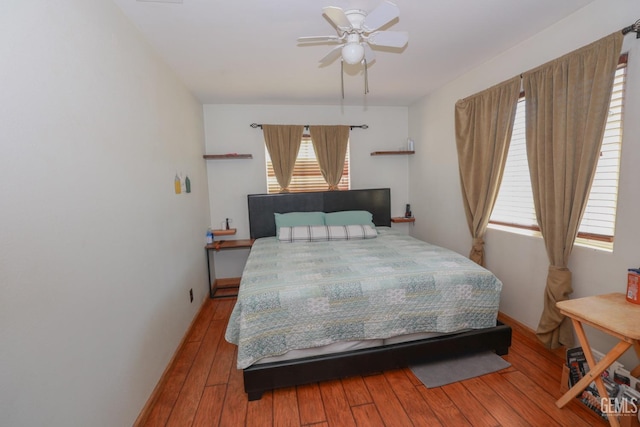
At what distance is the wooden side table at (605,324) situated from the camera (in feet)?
4.51

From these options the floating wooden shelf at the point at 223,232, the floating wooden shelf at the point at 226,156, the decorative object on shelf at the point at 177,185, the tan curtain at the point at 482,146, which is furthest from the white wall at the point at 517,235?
the decorative object on shelf at the point at 177,185

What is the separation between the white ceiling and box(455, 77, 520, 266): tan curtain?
403mm

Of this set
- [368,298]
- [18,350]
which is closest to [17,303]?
[18,350]

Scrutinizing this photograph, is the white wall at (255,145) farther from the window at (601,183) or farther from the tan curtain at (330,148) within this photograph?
the window at (601,183)

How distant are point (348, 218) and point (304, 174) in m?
0.94

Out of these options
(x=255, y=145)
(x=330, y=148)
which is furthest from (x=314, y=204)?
(x=255, y=145)

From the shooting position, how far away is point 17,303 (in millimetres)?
940

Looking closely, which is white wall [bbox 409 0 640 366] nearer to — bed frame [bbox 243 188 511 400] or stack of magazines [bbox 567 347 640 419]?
stack of magazines [bbox 567 347 640 419]

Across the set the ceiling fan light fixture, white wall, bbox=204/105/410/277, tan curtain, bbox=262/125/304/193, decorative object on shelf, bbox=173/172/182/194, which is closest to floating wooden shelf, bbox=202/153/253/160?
white wall, bbox=204/105/410/277

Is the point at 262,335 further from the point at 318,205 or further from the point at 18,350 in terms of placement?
the point at 318,205

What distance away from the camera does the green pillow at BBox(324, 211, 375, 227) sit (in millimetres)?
3756

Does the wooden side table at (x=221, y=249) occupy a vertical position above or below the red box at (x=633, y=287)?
below

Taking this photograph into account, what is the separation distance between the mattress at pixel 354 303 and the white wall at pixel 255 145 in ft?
6.32

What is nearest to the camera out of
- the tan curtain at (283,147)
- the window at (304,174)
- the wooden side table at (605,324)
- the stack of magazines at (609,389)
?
the wooden side table at (605,324)
